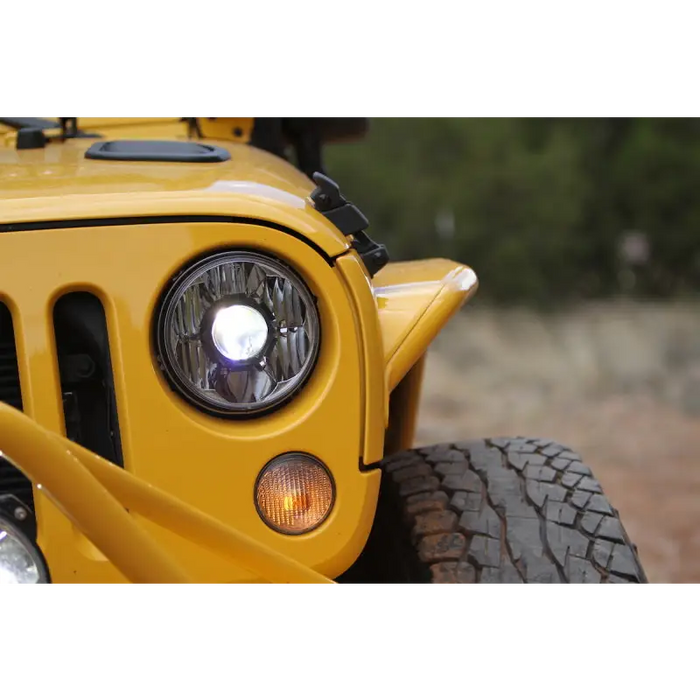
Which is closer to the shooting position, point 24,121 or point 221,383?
point 221,383

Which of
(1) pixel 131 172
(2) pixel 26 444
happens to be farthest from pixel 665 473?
(2) pixel 26 444

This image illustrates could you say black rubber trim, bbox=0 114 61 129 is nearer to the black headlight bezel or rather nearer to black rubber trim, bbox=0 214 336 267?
black rubber trim, bbox=0 214 336 267

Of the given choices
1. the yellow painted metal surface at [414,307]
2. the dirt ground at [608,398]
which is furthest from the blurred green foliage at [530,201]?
the yellow painted metal surface at [414,307]

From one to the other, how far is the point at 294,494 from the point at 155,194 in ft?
1.89

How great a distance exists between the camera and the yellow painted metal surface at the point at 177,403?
1676 millimetres

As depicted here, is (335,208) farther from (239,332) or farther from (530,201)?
(530,201)

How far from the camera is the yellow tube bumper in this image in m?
1.37

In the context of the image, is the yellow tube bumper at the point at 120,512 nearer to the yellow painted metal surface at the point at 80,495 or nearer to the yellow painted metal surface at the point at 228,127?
the yellow painted metal surface at the point at 80,495

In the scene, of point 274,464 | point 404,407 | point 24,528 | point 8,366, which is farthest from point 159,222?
point 404,407

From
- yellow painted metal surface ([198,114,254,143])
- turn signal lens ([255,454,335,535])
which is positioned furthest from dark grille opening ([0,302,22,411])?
yellow painted metal surface ([198,114,254,143])

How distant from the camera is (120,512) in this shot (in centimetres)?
141

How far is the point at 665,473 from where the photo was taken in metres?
5.58
